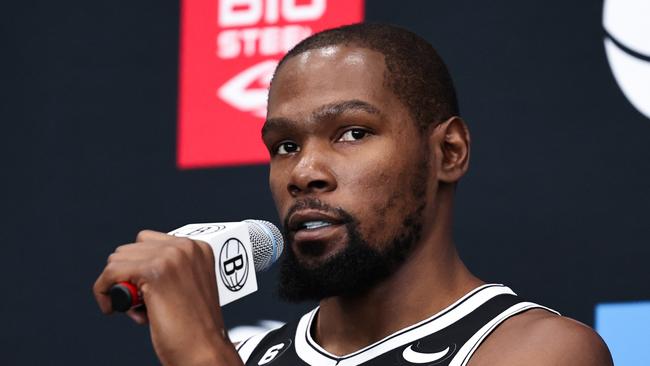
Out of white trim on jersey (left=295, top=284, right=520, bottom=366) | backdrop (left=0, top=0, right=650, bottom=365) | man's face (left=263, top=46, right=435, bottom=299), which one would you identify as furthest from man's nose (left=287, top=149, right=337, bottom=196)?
backdrop (left=0, top=0, right=650, bottom=365)

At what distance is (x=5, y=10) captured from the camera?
2666mm

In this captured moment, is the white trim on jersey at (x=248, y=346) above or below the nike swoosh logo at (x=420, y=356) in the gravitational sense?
below

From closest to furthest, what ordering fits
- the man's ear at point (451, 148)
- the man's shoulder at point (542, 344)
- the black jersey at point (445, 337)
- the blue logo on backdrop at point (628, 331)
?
1. the man's shoulder at point (542, 344)
2. the black jersey at point (445, 337)
3. the man's ear at point (451, 148)
4. the blue logo on backdrop at point (628, 331)

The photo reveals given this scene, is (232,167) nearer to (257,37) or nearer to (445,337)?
(257,37)

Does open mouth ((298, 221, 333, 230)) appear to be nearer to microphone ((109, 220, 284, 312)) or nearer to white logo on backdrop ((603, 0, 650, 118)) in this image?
microphone ((109, 220, 284, 312))

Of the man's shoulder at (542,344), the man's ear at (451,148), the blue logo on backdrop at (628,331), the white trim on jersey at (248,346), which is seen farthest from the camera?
the blue logo on backdrop at (628,331)

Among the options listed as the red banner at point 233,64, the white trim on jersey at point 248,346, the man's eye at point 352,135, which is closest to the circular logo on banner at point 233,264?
the man's eye at point 352,135

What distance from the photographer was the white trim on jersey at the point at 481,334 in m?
1.45

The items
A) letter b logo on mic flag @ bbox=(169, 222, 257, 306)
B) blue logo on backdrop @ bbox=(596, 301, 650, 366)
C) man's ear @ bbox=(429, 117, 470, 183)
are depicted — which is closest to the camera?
letter b logo on mic flag @ bbox=(169, 222, 257, 306)

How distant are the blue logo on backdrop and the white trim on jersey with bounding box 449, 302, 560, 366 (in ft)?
1.58

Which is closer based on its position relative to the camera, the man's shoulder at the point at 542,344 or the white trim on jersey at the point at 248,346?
the man's shoulder at the point at 542,344

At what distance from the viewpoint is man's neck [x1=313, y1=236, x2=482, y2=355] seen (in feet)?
5.12

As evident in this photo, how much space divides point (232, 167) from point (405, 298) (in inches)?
→ 33.6

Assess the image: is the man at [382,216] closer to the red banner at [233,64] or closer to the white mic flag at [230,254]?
the white mic flag at [230,254]
